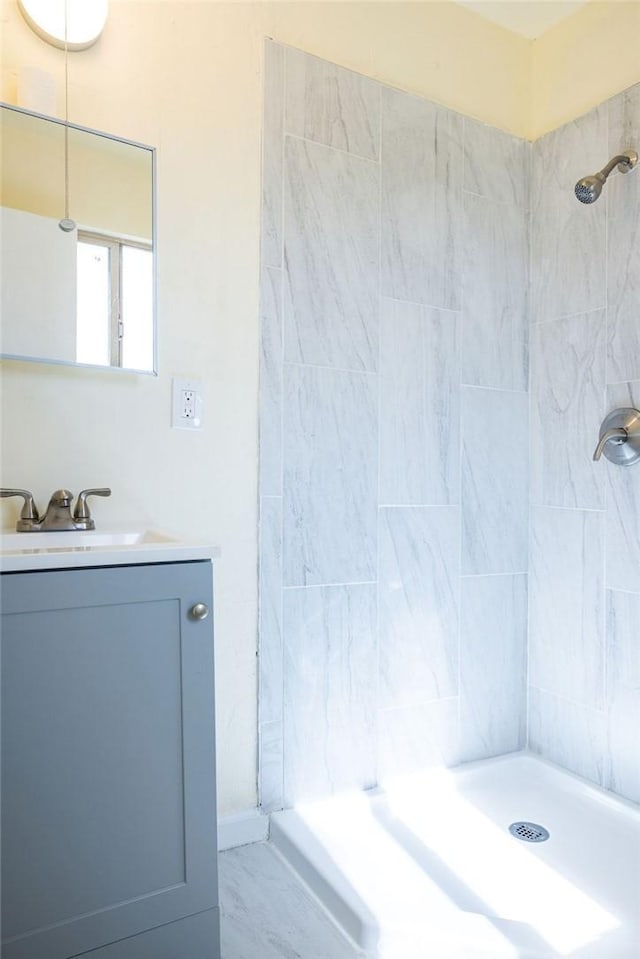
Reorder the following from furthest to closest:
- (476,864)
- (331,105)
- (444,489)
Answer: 1. (444,489)
2. (331,105)
3. (476,864)

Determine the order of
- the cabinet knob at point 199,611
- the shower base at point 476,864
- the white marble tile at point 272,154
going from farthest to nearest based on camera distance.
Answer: the white marble tile at point 272,154 → the shower base at point 476,864 → the cabinet knob at point 199,611

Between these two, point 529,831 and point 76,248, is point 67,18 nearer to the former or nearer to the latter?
point 76,248

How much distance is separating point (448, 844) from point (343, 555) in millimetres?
751

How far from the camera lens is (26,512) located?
4.26ft

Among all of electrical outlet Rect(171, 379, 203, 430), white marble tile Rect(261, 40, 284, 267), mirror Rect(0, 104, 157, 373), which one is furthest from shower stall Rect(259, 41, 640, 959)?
mirror Rect(0, 104, 157, 373)

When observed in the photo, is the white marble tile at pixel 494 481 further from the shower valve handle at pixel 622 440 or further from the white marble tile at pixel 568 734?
the white marble tile at pixel 568 734

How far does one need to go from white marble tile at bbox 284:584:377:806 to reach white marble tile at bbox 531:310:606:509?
0.69 meters

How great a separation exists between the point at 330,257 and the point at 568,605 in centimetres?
124

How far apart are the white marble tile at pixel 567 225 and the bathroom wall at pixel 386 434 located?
0.19 feet

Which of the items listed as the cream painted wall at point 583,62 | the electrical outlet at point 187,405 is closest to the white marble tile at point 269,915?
the electrical outlet at point 187,405

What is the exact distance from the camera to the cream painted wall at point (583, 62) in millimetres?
1796

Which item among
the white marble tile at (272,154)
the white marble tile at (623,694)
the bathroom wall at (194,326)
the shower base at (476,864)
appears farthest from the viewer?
the white marble tile at (623,694)

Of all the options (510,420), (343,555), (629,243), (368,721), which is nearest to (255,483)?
(343,555)

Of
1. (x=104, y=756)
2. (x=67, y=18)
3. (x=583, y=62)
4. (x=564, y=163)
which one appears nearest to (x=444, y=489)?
(x=564, y=163)
